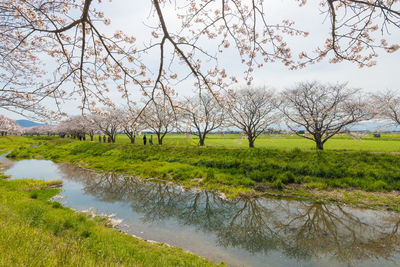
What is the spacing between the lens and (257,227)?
23.1ft

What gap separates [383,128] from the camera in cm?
2220

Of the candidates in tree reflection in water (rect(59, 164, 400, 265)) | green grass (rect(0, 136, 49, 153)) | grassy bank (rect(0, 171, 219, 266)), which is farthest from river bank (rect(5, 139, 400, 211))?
green grass (rect(0, 136, 49, 153))

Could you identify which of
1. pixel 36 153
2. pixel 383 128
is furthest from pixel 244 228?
pixel 36 153

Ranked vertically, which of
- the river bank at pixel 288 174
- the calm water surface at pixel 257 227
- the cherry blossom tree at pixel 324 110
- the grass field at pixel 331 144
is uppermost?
the cherry blossom tree at pixel 324 110

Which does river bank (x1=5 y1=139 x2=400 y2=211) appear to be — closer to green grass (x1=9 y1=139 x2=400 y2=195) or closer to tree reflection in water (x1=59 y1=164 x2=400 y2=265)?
green grass (x1=9 y1=139 x2=400 y2=195)

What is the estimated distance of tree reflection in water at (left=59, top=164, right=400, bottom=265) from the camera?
18.5 feet

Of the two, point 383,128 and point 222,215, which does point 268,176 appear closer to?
point 222,215

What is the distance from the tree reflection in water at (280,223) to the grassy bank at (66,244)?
6.60ft

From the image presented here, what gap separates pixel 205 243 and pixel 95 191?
8996mm

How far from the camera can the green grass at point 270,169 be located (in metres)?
10.6

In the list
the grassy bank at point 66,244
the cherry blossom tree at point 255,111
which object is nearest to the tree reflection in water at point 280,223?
the grassy bank at point 66,244

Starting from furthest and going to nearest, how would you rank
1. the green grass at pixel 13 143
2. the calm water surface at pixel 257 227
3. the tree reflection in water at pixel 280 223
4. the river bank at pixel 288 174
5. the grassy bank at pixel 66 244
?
the green grass at pixel 13 143, the river bank at pixel 288 174, the tree reflection in water at pixel 280 223, the calm water surface at pixel 257 227, the grassy bank at pixel 66 244

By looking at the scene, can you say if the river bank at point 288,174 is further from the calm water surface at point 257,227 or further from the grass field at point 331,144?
the grass field at point 331,144

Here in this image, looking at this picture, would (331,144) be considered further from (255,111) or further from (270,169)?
(270,169)
